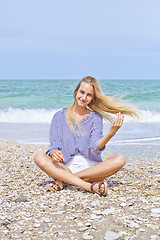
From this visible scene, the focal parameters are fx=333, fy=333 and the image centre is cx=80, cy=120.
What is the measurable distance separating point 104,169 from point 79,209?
3.05 feet

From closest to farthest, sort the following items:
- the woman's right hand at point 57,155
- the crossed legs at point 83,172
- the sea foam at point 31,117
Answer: the woman's right hand at point 57,155 < the crossed legs at point 83,172 < the sea foam at point 31,117

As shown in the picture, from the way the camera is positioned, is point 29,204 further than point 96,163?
No

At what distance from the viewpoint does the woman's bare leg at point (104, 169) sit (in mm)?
4652

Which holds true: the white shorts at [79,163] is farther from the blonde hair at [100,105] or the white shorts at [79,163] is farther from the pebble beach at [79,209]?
the blonde hair at [100,105]

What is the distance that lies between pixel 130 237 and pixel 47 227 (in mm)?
847

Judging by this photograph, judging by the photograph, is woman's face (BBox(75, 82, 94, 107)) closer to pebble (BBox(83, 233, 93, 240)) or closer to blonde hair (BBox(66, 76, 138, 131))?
blonde hair (BBox(66, 76, 138, 131))

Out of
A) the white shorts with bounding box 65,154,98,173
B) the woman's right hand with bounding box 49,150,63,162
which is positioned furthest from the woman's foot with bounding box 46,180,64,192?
the woman's right hand with bounding box 49,150,63,162

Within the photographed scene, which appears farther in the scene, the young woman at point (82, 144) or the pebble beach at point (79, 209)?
the young woman at point (82, 144)

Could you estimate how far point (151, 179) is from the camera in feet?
17.5

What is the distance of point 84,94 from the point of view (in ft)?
15.7

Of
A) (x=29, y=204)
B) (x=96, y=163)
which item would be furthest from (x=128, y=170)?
(x=29, y=204)

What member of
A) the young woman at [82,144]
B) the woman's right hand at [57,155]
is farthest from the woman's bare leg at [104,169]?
the woman's right hand at [57,155]

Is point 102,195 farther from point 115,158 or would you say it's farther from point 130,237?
point 130,237

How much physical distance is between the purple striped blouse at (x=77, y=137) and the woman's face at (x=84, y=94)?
0.78 ft
